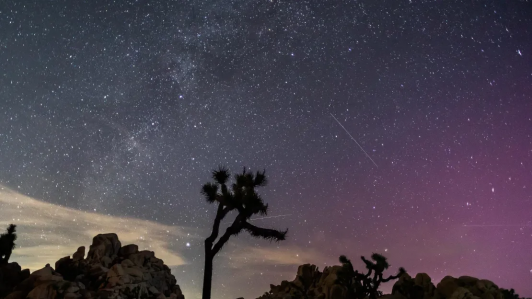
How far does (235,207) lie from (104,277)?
6.12 meters

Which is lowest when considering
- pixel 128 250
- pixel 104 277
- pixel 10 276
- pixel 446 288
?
pixel 446 288

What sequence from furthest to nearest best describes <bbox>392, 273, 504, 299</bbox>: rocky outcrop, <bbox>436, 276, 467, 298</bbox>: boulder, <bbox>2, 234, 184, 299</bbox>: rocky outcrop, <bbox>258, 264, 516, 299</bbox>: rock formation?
<bbox>436, 276, 467, 298</bbox>: boulder
<bbox>258, 264, 516, 299</bbox>: rock formation
<bbox>2, 234, 184, 299</bbox>: rocky outcrop
<bbox>392, 273, 504, 299</bbox>: rocky outcrop

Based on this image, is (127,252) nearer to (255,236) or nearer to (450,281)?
(255,236)

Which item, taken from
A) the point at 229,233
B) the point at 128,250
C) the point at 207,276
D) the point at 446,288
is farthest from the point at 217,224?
the point at 446,288

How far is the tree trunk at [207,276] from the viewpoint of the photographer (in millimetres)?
19125

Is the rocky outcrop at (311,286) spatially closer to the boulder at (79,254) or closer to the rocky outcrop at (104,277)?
the rocky outcrop at (104,277)

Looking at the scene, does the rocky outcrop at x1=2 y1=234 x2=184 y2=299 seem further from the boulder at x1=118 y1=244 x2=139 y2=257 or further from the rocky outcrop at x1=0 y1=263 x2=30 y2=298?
the rocky outcrop at x1=0 y1=263 x2=30 y2=298

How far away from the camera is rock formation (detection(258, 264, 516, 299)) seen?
16266 millimetres

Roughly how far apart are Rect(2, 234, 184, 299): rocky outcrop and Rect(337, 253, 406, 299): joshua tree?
7.30 meters

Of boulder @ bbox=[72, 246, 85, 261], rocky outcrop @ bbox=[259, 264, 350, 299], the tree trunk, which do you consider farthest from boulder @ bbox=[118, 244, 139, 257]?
rocky outcrop @ bbox=[259, 264, 350, 299]

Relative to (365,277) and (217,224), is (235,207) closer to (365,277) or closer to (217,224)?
(217,224)

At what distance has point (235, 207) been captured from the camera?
19.8 meters

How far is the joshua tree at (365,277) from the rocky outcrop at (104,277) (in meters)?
7.30

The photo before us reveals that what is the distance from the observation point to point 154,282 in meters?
18.7
